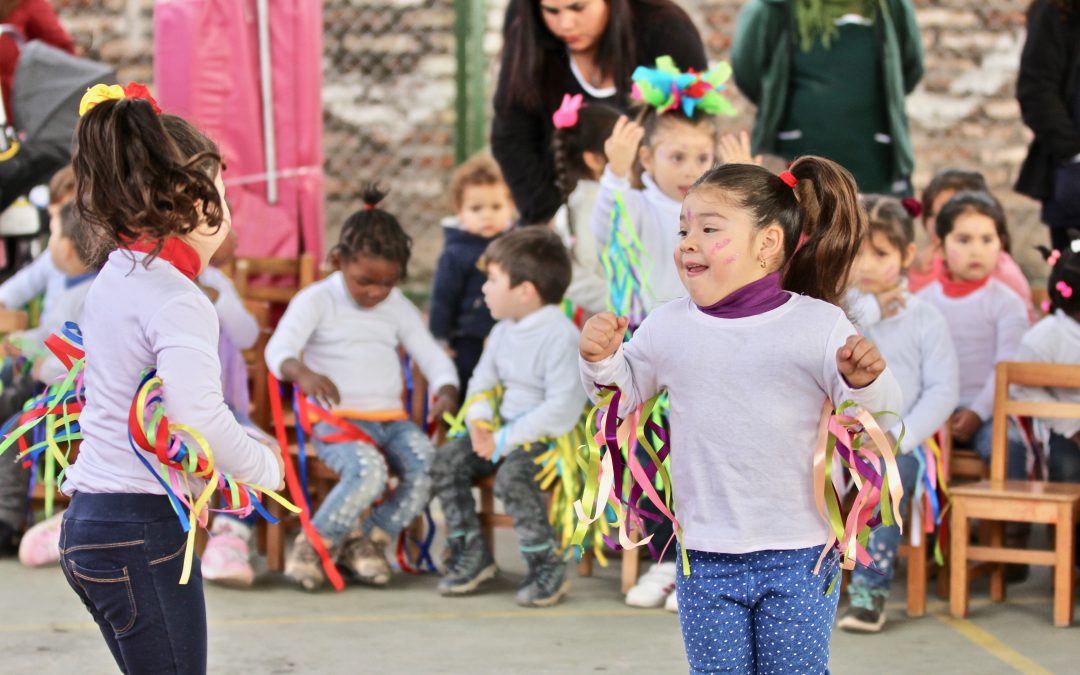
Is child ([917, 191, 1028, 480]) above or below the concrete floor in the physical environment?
above

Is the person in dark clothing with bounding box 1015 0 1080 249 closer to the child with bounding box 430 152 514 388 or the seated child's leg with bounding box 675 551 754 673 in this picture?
the child with bounding box 430 152 514 388

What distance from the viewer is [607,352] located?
244cm

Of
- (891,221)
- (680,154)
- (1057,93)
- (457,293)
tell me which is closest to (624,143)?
(680,154)

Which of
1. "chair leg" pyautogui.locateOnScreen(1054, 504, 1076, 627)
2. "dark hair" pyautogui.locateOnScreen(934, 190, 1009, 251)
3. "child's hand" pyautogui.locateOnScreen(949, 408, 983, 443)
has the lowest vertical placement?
"chair leg" pyautogui.locateOnScreen(1054, 504, 1076, 627)

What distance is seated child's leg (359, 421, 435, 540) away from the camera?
443 centimetres

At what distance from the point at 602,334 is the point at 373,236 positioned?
83.3 inches

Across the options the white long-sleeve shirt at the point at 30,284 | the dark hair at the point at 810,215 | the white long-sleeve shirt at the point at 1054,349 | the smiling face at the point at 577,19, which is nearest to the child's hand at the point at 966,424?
the white long-sleeve shirt at the point at 1054,349

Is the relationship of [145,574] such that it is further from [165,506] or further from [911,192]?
[911,192]

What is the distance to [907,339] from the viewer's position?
4199mm

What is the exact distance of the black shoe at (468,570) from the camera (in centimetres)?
432

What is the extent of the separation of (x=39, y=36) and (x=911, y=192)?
309 centimetres

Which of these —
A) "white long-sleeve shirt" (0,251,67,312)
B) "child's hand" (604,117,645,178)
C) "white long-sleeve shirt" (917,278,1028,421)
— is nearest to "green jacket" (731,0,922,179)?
"white long-sleeve shirt" (917,278,1028,421)

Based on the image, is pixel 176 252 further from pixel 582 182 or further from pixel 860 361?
pixel 582 182

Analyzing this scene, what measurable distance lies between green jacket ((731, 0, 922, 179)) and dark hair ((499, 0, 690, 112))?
2.18ft
